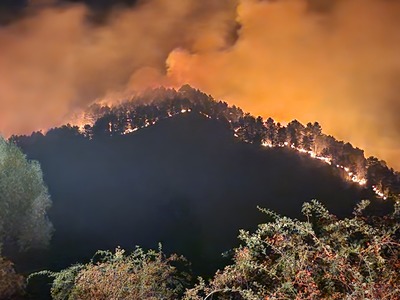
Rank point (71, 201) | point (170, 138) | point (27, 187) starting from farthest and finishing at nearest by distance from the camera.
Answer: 1. point (170, 138)
2. point (71, 201)
3. point (27, 187)

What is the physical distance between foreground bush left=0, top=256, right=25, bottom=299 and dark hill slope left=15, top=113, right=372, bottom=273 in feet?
142

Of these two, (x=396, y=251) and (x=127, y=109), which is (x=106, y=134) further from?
(x=396, y=251)

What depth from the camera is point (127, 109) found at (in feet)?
497

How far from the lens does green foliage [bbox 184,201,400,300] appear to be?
17.2 feet

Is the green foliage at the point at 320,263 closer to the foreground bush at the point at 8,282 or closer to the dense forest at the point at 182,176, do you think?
the foreground bush at the point at 8,282

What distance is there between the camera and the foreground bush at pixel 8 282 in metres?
12.8

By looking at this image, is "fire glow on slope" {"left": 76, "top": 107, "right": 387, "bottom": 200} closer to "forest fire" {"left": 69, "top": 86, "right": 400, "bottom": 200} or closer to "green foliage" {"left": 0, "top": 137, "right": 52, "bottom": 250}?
"forest fire" {"left": 69, "top": 86, "right": 400, "bottom": 200}

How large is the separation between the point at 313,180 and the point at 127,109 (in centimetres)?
7196

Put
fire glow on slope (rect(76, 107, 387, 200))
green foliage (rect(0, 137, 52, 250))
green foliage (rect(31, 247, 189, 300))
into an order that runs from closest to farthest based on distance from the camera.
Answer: green foliage (rect(31, 247, 189, 300)), green foliage (rect(0, 137, 52, 250)), fire glow on slope (rect(76, 107, 387, 200))

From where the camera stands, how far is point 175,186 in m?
118

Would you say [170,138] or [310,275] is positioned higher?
[170,138]

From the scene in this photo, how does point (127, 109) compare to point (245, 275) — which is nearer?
point (245, 275)

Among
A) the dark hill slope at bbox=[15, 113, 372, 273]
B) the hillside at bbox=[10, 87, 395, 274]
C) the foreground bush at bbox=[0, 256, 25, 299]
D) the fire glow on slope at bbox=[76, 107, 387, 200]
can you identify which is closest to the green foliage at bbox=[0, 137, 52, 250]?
the foreground bush at bbox=[0, 256, 25, 299]

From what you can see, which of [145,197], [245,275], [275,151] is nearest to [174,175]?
[145,197]
